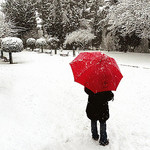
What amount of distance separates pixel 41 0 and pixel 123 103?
1812 inches

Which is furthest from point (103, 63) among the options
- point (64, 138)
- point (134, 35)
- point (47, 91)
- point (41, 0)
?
point (41, 0)

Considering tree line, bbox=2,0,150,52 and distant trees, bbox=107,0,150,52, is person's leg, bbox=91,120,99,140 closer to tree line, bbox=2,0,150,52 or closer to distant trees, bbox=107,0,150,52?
distant trees, bbox=107,0,150,52

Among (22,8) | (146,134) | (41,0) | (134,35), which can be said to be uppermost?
(41,0)

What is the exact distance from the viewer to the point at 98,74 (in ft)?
10.3

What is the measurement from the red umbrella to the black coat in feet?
0.93

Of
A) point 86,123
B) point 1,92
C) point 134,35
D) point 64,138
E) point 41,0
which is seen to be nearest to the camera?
point 64,138

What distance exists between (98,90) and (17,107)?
12.6 ft

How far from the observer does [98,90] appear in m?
3.14

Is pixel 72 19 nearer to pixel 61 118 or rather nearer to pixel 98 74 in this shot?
pixel 61 118

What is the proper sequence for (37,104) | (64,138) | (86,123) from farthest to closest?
(37,104) → (86,123) → (64,138)

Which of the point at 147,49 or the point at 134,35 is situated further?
the point at 147,49

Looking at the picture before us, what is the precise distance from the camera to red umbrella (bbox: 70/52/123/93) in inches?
124

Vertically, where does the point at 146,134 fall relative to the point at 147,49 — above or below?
below

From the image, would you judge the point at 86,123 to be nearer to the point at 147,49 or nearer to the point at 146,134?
the point at 146,134
